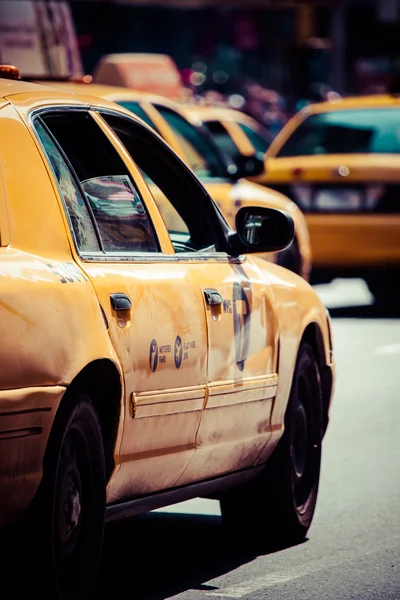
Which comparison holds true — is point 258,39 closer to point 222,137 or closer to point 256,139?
point 256,139

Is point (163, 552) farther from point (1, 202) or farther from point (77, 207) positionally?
point (1, 202)

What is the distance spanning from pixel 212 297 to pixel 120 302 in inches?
32.1

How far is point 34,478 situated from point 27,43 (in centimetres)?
1146

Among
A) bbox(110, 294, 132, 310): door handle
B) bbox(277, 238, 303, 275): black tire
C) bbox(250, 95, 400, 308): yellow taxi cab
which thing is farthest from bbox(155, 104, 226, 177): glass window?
bbox(110, 294, 132, 310): door handle

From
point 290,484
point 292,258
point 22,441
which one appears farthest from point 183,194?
point 292,258

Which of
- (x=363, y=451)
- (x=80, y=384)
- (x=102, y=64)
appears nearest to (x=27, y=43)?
(x=102, y=64)

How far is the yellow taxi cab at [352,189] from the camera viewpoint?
14898 mm

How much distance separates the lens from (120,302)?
5129 millimetres

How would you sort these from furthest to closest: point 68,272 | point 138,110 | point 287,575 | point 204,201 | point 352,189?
1. point 352,189
2. point 138,110
3. point 204,201
4. point 287,575
5. point 68,272

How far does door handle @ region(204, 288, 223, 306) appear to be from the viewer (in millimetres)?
5867

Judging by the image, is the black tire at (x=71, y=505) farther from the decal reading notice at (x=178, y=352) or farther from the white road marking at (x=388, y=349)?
the white road marking at (x=388, y=349)

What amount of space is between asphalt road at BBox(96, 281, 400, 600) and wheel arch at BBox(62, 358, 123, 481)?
2.28 ft

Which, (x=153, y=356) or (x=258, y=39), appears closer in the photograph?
(x=153, y=356)

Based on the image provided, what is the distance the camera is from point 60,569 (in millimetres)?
4902
